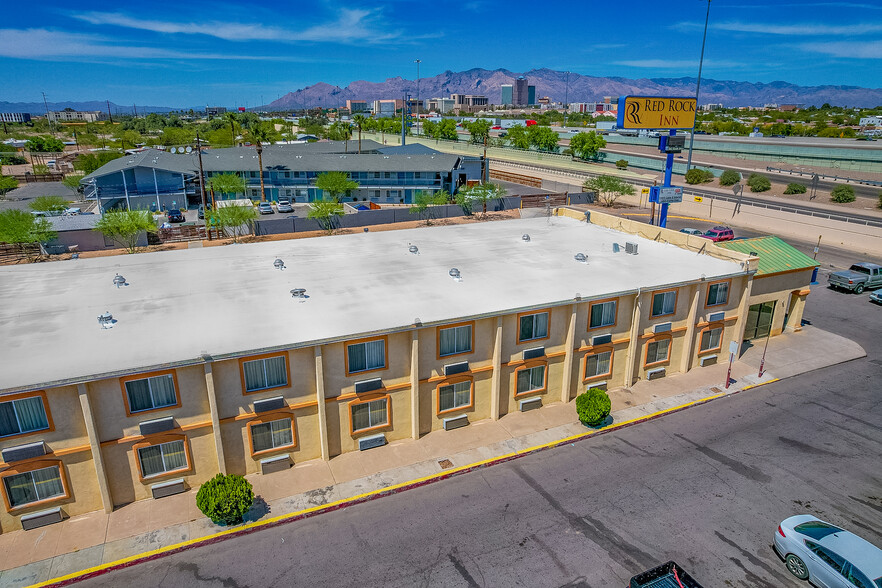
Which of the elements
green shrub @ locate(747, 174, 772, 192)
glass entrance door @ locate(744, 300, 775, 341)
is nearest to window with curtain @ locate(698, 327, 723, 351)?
glass entrance door @ locate(744, 300, 775, 341)

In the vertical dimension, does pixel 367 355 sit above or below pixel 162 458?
above

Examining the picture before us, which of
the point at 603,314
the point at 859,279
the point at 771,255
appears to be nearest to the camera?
the point at 603,314

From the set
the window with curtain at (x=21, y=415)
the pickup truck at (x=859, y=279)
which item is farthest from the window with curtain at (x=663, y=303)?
the pickup truck at (x=859, y=279)

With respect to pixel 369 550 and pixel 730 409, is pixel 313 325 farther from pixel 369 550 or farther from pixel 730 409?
pixel 730 409

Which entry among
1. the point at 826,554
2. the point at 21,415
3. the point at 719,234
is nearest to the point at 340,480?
the point at 21,415

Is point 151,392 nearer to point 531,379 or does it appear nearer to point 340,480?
point 340,480

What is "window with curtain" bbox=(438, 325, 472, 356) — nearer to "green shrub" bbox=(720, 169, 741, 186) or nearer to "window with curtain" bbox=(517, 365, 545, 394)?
"window with curtain" bbox=(517, 365, 545, 394)

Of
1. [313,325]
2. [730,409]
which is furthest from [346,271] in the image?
[730,409]
